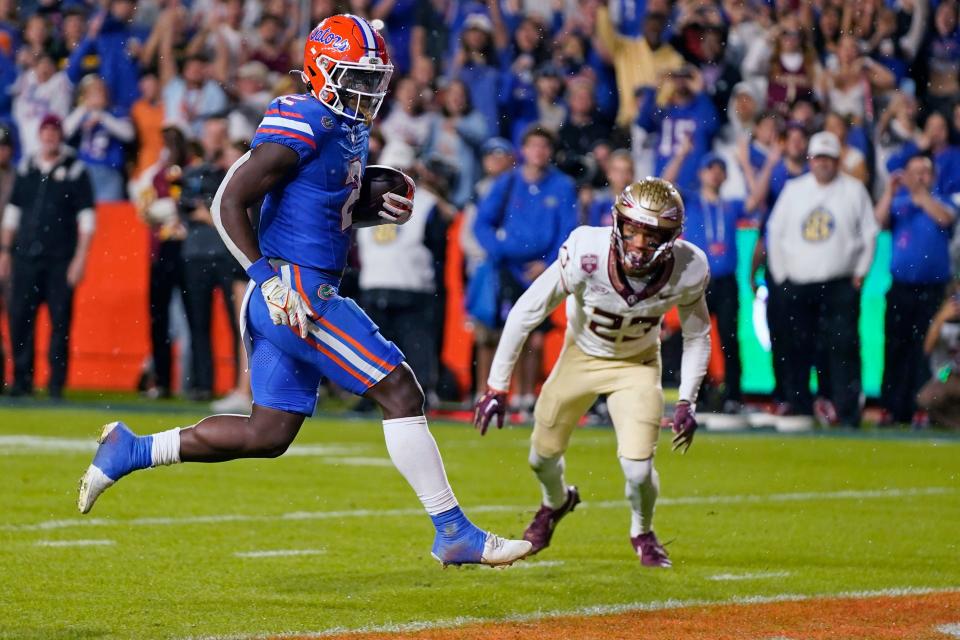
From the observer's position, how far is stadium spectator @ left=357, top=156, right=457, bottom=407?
13312mm

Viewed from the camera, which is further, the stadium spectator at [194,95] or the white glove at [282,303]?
the stadium spectator at [194,95]

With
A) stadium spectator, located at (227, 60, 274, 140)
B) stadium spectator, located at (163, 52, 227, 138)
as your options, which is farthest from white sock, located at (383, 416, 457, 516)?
stadium spectator, located at (163, 52, 227, 138)

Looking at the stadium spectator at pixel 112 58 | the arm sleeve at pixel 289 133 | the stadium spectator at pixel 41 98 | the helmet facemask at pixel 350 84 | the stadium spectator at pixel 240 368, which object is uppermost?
the stadium spectator at pixel 112 58

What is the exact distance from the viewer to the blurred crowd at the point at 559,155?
12828mm

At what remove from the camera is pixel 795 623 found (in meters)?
5.56

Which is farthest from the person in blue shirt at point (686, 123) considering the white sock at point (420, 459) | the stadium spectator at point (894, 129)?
the white sock at point (420, 459)

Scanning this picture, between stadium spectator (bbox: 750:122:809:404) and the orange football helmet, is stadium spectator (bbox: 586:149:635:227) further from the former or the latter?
the orange football helmet

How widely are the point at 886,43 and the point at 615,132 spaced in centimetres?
231

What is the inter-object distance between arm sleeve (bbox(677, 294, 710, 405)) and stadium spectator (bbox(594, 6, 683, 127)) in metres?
7.65

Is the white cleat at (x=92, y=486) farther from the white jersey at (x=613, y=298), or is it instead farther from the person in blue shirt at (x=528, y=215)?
the person in blue shirt at (x=528, y=215)

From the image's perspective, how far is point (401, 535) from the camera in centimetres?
761

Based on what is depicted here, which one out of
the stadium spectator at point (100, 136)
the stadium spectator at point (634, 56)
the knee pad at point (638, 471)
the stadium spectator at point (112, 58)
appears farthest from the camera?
the stadium spectator at point (112, 58)

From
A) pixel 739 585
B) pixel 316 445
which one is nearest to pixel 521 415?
pixel 316 445

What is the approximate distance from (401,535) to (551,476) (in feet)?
2.62
